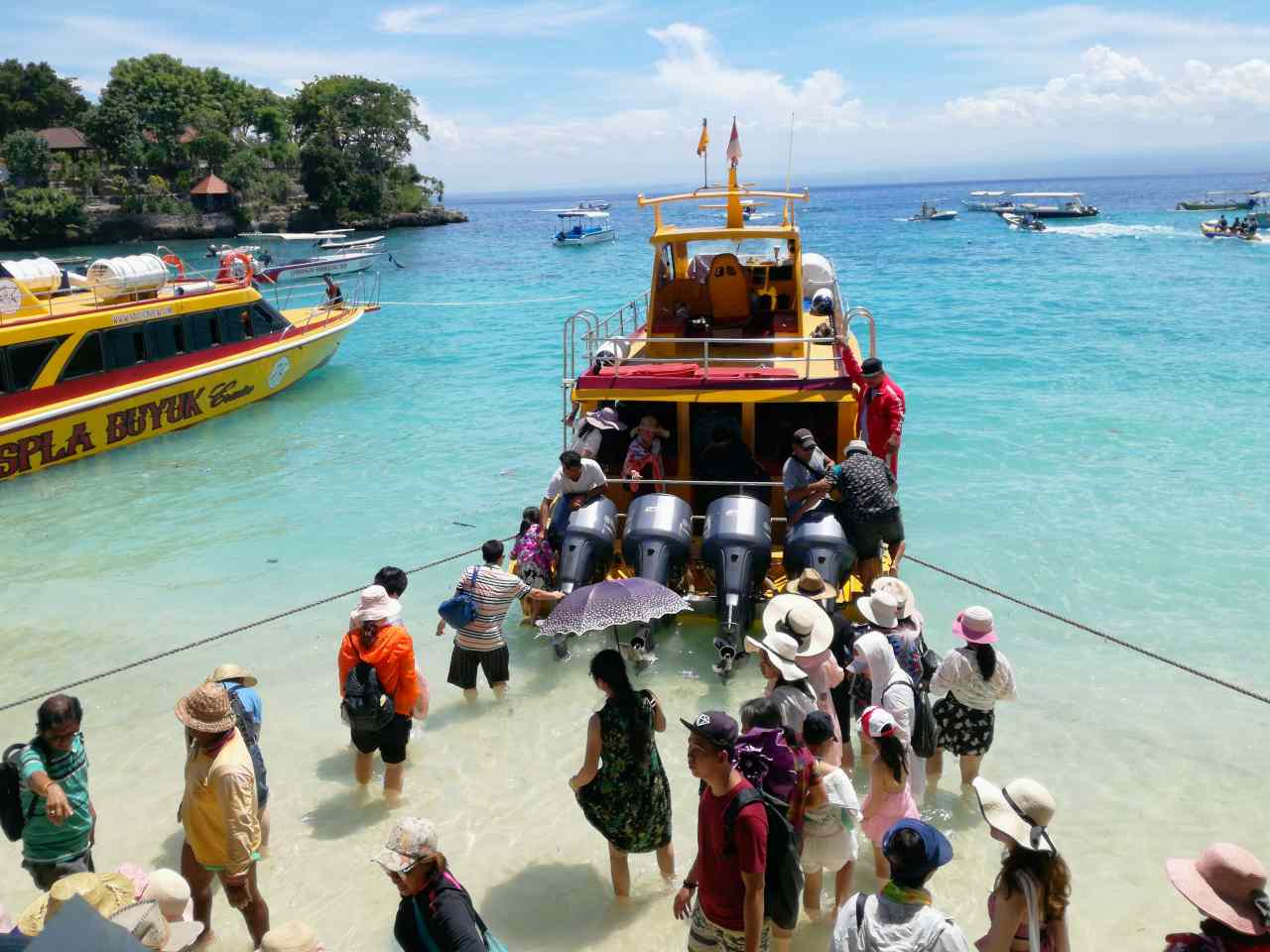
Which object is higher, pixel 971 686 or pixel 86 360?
pixel 86 360

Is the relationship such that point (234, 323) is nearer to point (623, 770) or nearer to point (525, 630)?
point (525, 630)

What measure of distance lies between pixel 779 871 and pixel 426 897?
1.42 m

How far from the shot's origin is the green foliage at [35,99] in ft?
266

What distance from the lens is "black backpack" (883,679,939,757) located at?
18.0ft

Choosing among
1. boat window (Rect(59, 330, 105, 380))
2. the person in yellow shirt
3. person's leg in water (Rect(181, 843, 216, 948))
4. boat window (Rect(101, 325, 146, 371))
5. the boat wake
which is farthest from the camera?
the boat wake

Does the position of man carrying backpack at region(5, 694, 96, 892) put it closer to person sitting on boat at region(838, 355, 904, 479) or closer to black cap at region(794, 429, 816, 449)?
black cap at region(794, 429, 816, 449)

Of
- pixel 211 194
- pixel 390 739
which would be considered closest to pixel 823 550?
pixel 390 739

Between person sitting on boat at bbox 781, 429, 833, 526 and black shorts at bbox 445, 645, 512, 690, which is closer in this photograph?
black shorts at bbox 445, 645, 512, 690

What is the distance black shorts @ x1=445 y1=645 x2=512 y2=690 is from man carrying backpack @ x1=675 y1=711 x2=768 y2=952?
3.51 meters

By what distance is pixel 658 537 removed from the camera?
831 centimetres

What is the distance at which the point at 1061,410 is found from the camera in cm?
1892

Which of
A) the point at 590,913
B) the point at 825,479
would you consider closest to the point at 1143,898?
the point at 590,913

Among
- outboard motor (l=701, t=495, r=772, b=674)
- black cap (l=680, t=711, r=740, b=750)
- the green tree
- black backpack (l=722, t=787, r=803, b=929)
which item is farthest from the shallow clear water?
the green tree

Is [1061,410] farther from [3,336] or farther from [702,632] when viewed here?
[3,336]
